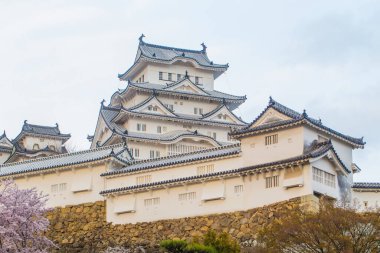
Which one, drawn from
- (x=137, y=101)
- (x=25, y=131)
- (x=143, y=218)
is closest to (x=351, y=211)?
(x=143, y=218)

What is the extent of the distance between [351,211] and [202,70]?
34474mm

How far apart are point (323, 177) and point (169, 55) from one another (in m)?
28.1

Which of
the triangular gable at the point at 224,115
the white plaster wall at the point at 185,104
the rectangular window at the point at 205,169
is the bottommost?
the rectangular window at the point at 205,169

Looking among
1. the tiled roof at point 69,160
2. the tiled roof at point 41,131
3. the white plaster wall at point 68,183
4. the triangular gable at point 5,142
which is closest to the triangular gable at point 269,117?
the tiled roof at point 69,160

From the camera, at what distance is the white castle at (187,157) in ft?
140

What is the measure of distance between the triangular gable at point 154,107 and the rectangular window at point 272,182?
20703mm

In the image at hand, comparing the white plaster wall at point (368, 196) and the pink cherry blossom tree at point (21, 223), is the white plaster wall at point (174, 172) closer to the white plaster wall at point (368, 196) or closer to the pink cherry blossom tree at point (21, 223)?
the pink cherry blossom tree at point (21, 223)

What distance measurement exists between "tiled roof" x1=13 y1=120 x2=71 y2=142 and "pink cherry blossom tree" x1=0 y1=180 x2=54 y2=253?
32.2 meters

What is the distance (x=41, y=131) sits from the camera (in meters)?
77.6

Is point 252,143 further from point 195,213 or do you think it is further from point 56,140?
point 56,140

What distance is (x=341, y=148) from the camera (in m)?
45.6

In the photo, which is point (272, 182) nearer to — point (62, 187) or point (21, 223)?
point (21, 223)

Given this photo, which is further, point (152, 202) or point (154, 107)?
point (154, 107)

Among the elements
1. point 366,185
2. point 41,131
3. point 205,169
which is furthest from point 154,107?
point 366,185
